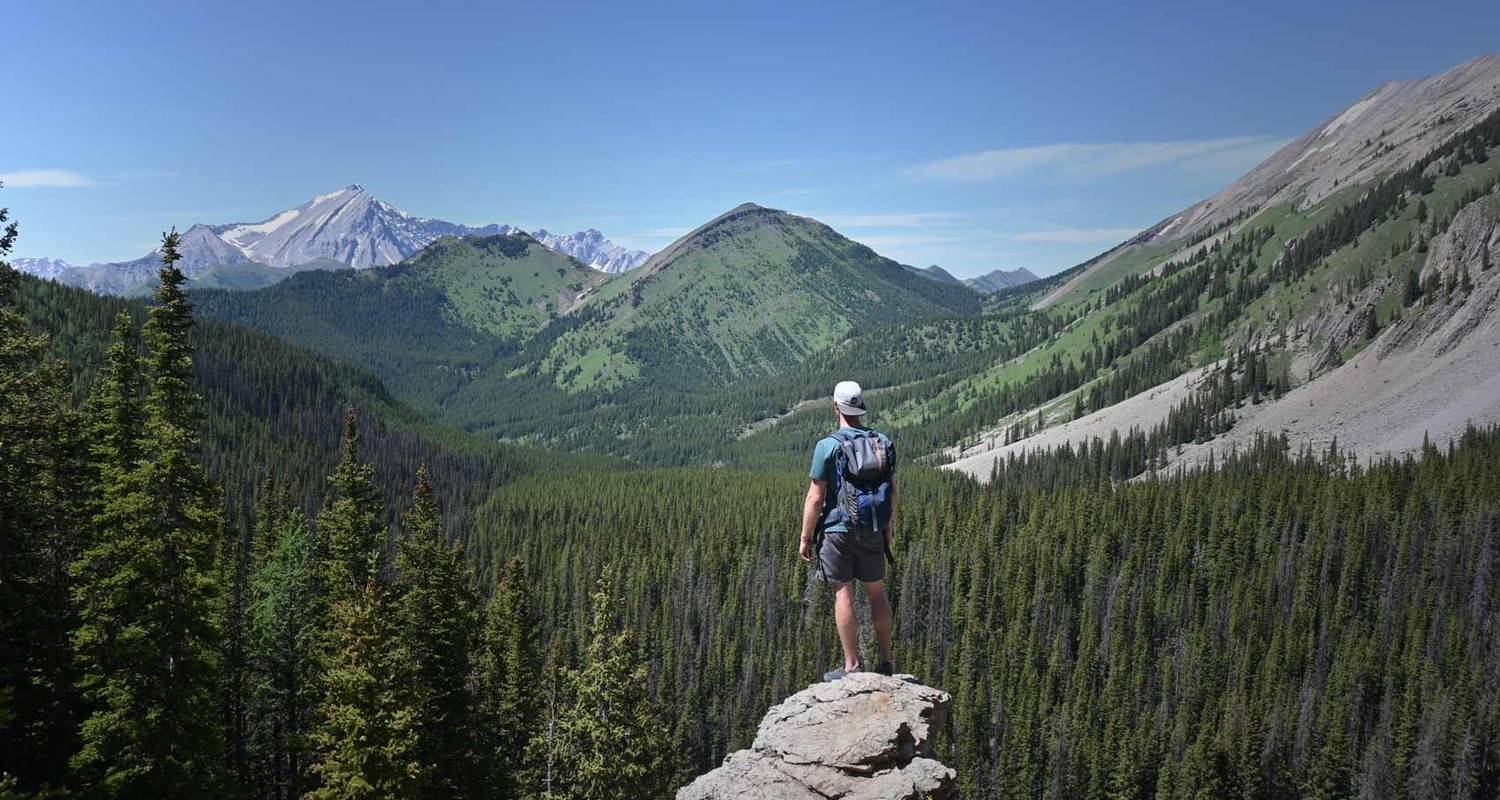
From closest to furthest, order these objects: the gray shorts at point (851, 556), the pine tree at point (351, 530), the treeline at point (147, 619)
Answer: the gray shorts at point (851, 556) < the treeline at point (147, 619) < the pine tree at point (351, 530)

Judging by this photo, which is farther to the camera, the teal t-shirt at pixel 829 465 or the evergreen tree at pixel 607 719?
the evergreen tree at pixel 607 719

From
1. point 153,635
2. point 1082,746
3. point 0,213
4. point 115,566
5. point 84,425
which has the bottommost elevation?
point 1082,746

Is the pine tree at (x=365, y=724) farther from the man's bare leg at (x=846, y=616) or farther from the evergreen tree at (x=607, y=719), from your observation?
the man's bare leg at (x=846, y=616)

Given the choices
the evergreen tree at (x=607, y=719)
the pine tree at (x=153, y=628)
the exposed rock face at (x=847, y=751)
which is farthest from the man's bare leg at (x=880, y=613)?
the evergreen tree at (x=607, y=719)

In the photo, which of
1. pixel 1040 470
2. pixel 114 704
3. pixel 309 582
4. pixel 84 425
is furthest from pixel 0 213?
pixel 1040 470

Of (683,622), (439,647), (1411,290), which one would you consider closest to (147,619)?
(439,647)

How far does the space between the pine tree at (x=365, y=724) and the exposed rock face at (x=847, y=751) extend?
11737mm

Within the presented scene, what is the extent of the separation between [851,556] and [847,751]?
3593mm

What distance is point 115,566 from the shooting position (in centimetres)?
2178

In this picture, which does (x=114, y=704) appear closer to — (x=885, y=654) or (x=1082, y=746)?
(x=885, y=654)

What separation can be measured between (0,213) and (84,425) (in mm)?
8817

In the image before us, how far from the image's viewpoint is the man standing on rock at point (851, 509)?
13836mm

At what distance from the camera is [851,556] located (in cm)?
1437

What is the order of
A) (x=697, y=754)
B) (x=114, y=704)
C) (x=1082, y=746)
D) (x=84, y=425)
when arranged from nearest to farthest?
(x=114, y=704) → (x=84, y=425) → (x=1082, y=746) → (x=697, y=754)
